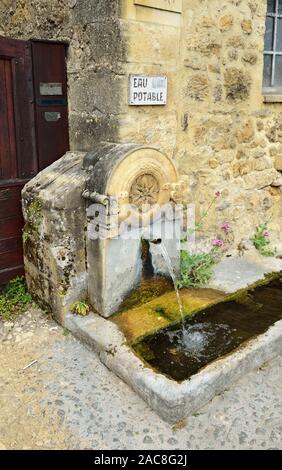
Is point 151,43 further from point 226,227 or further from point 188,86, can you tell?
point 226,227

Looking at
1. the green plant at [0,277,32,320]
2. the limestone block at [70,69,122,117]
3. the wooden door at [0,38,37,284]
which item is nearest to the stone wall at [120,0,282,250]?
the limestone block at [70,69,122,117]

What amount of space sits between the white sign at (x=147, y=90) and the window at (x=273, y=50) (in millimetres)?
1603

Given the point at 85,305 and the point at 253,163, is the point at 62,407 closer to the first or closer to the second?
the point at 85,305

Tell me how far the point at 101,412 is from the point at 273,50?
153 inches

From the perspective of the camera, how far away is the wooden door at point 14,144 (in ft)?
10.8

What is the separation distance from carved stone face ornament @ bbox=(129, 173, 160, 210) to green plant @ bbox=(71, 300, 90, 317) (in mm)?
848

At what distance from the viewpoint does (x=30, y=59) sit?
3375 mm

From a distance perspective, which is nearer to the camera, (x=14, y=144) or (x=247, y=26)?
(x=14, y=144)

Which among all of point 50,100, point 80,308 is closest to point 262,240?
point 80,308

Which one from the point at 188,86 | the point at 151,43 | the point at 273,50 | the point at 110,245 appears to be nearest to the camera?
the point at 110,245

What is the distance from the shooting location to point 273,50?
451 cm

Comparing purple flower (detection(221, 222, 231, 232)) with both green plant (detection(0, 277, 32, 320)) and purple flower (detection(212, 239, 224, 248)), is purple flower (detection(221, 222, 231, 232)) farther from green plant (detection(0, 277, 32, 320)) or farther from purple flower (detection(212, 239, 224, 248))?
green plant (detection(0, 277, 32, 320))

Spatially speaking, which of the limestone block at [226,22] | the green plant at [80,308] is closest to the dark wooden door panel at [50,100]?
the green plant at [80,308]

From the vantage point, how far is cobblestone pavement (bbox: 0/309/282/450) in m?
2.34
